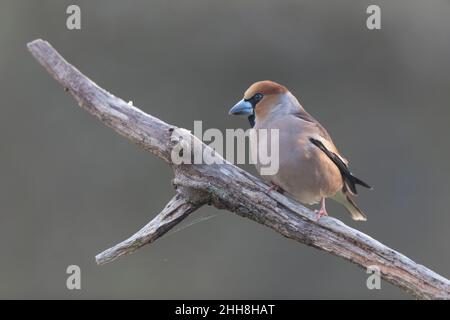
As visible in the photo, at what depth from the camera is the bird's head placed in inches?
128

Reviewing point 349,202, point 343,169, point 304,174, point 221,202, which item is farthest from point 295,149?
point 349,202

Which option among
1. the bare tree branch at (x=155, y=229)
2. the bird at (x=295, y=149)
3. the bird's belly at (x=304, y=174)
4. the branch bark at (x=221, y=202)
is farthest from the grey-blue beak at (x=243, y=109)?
the bare tree branch at (x=155, y=229)

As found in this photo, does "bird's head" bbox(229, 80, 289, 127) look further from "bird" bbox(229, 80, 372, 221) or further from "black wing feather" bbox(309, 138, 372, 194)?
"black wing feather" bbox(309, 138, 372, 194)

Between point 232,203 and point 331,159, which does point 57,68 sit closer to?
point 232,203

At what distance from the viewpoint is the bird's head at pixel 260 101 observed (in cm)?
324

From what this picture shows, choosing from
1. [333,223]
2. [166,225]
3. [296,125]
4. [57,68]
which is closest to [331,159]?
[296,125]

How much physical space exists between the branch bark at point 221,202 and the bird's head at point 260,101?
0.49m

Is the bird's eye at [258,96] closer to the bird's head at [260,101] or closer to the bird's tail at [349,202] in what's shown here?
the bird's head at [260,101]

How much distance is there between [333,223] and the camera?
2.77m

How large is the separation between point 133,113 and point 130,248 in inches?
21.7

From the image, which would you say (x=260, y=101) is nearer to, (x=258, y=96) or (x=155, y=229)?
(x=258, y=96)

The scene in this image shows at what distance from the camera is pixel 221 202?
110 inches

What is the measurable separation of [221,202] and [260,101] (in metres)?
0.67

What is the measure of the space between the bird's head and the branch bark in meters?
0.49
